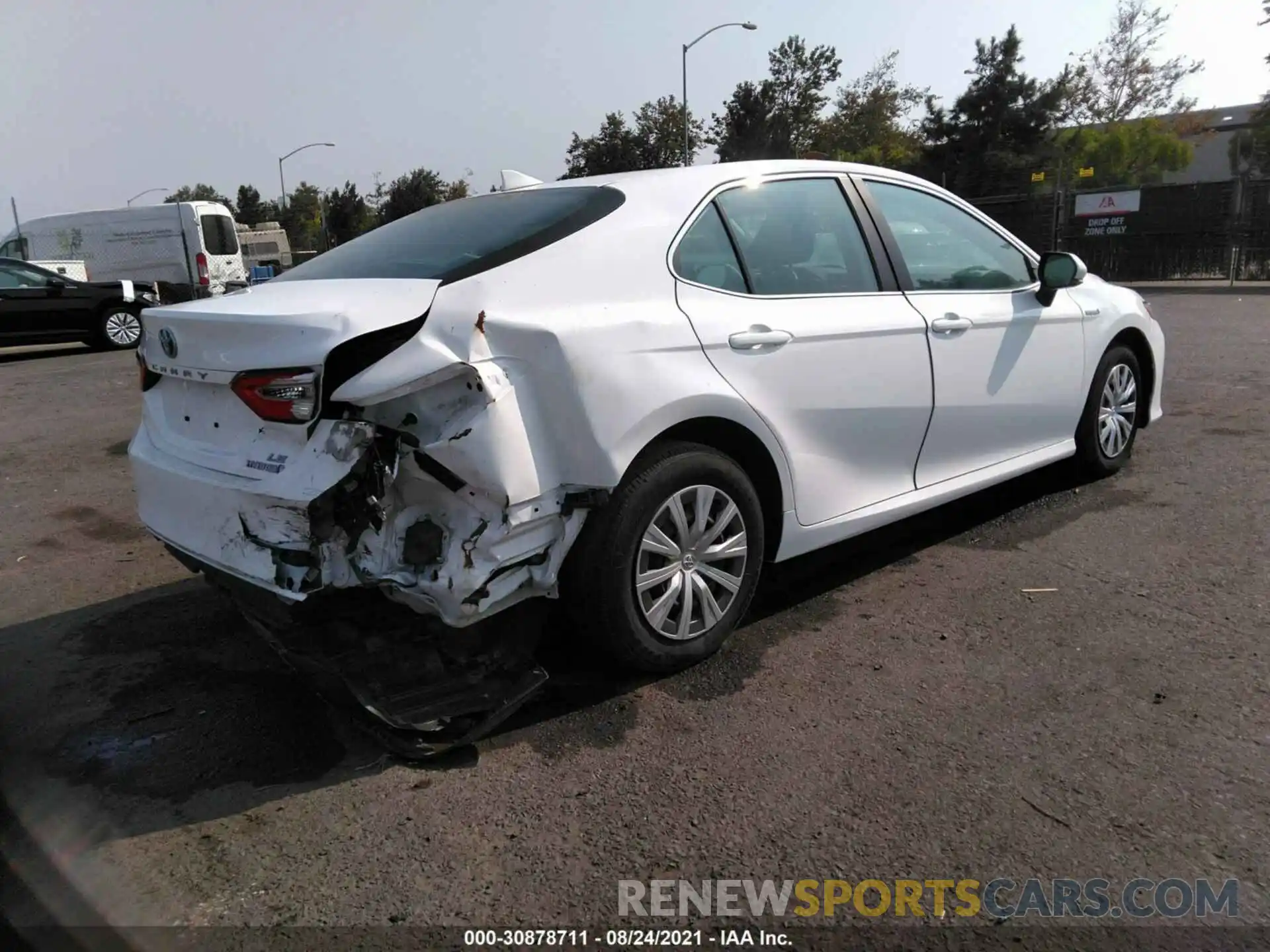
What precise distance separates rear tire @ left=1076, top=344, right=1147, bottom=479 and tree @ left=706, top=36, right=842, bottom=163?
5090cm

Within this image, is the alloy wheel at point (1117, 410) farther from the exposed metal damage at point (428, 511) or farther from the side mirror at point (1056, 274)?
the exposed metal damage at point (428, 511)

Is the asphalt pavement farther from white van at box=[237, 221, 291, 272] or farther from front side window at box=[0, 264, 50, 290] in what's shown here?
white van at box=[237, 221, 291, 272]

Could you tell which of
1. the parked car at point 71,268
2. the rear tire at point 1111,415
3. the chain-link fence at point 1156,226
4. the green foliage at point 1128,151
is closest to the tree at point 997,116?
the green foliage at point 1128,151

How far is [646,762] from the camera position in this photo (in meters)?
2.81

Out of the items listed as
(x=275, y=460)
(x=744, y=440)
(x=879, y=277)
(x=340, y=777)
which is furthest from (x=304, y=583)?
(x=879, y=277)

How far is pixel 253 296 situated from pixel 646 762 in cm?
204

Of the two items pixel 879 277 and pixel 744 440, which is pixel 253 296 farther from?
pixel 879 277

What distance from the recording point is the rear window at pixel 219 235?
22.2 metres

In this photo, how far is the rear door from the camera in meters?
21.9

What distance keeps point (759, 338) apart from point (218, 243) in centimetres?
2255

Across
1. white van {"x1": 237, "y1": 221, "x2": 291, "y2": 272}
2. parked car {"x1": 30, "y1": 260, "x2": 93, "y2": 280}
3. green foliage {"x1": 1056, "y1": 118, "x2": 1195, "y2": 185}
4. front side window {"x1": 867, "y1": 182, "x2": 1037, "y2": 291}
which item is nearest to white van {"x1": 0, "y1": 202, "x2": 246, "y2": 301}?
parked car {"x1": 30, "y1": 260, "x2": 93, "y2": 280}

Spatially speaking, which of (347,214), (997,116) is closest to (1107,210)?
(997,116)

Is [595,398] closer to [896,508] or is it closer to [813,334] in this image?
[813,334]

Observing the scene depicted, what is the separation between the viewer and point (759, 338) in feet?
10.9
